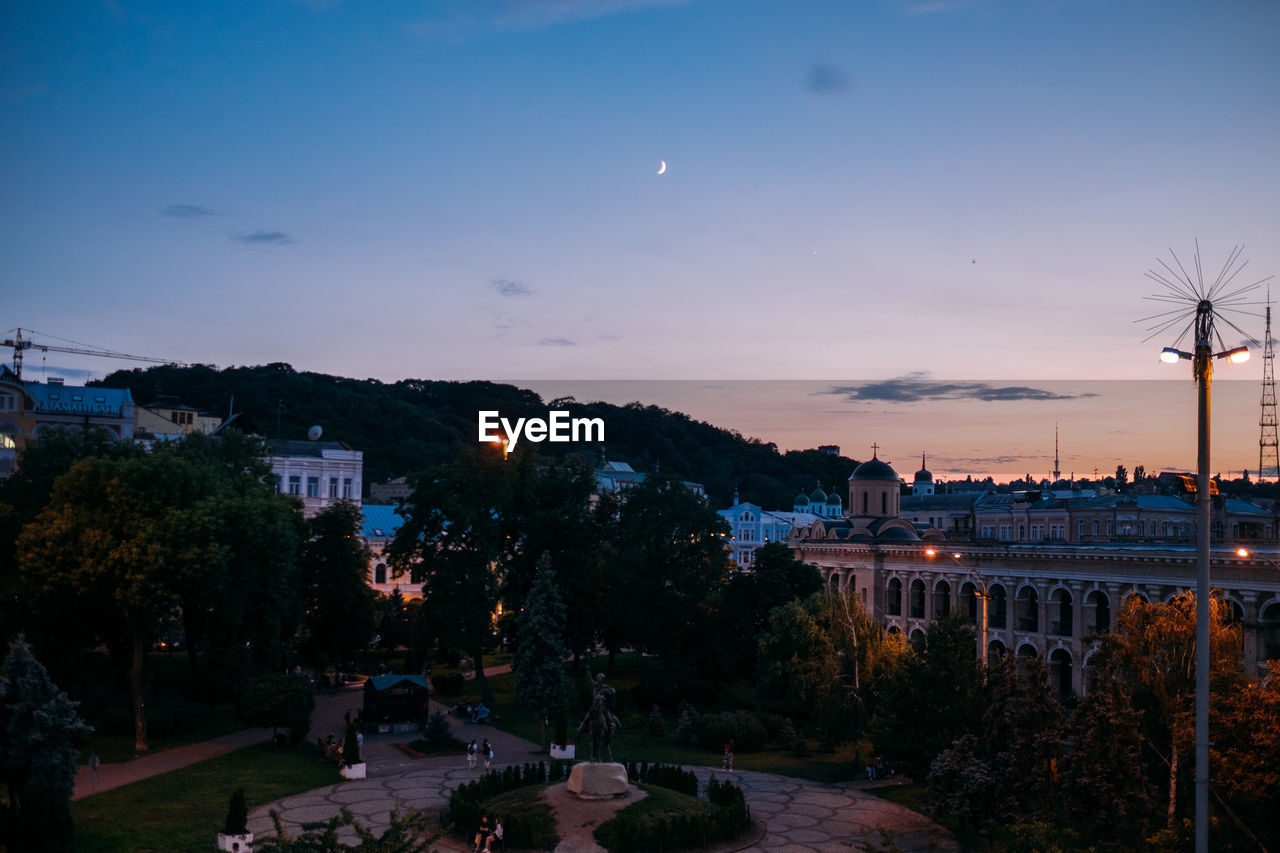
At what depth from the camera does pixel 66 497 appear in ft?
152

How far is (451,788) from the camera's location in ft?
135

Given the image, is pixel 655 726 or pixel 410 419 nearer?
pixel 655 726

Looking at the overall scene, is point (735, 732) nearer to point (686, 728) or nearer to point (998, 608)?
point (686, 728)

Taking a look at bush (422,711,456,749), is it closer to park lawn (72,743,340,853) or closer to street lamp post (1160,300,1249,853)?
park lawn (72,743,340,853)

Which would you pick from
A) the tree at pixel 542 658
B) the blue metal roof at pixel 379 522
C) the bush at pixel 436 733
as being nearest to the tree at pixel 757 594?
the tree at pixel 542 658

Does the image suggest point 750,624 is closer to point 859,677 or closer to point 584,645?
point 584,645

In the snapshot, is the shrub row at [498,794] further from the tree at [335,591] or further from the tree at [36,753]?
the tree at [335,591]

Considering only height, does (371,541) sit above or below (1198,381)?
below

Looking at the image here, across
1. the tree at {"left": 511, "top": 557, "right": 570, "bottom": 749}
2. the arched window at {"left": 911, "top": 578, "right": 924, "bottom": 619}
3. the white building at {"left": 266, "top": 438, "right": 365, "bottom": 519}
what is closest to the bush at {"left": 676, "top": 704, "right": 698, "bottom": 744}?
the tree at {"left": 511, "top": 557, "right": 570, "bottom": 749}

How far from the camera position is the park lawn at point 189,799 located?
109 feet

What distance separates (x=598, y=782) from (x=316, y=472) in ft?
227

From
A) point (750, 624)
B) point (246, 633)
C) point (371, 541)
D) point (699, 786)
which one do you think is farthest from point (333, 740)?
point (371, 541)

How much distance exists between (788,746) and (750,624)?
16.4 m

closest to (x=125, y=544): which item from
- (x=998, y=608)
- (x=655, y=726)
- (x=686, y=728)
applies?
(x=655, y=726)
